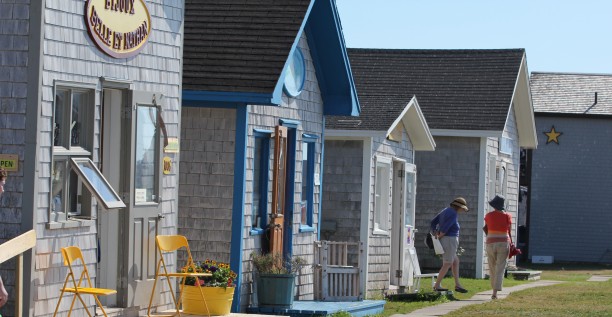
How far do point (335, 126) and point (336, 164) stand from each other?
2.74 feet

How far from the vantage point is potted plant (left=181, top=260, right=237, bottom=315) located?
13625 millimetres

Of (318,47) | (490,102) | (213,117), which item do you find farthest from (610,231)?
(213,117)

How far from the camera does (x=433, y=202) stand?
1056 inches

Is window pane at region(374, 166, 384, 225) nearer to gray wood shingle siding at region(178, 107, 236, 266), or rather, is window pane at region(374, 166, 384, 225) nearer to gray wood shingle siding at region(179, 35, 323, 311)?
gray wood shingle siding at region(179, 35, 323, 311)

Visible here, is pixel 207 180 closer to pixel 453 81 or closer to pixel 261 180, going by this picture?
pixel 261 180

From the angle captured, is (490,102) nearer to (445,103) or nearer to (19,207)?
(445,103)

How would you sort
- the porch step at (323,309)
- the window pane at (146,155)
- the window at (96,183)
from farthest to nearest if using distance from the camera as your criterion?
the porch step at (323,309), the window pane at (146,155), the window at (96,183)

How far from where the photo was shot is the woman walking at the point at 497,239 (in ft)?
67.7

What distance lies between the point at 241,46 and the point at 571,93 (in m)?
26.7

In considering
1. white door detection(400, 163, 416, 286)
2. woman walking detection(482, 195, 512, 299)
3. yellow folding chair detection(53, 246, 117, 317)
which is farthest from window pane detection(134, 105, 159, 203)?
white door detection(400, 163, 416, 286)

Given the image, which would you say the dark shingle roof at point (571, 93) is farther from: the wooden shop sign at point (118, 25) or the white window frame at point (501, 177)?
the wooden shop sign at point (118, 25)

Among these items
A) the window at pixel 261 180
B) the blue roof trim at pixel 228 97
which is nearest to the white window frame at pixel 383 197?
the window at pixel 261 180

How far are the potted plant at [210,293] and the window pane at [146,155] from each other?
104 cm

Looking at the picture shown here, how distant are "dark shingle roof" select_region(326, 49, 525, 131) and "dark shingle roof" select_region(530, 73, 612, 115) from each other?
32.7ft
